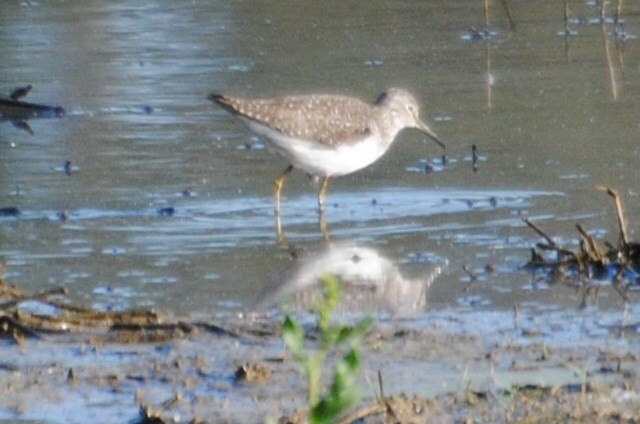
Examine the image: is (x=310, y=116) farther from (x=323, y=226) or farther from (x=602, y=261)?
(x=602, y=261)

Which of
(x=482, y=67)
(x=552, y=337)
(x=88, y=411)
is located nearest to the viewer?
(x=88, y=411)

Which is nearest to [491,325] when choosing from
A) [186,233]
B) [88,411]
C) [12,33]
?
[88,411]

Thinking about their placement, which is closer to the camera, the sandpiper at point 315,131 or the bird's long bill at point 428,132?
the sandpiper at point 315,131

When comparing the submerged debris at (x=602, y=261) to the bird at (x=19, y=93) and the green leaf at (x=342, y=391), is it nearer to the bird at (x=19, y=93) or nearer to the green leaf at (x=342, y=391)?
the green leaf at (x=342, y=391)

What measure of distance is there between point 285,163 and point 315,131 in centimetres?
96

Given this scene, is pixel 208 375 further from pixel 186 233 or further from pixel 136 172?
pixel 136 172

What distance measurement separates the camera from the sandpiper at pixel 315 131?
27.5ft

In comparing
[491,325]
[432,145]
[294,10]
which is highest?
[491,325]

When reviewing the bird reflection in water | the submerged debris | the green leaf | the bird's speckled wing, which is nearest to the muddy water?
the bird reflection in water

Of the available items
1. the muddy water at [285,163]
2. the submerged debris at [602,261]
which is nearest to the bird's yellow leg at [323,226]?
the muddy water at [285,163]

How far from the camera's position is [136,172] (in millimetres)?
9258

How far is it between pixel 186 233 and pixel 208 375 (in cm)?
227

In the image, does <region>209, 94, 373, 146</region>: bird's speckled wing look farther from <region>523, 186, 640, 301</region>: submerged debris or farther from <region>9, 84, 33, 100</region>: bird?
<region>9, 84, 33, 100</region>: bird

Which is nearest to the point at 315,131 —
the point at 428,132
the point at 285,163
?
the point at 285,163
